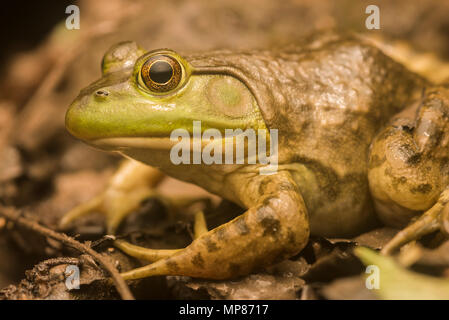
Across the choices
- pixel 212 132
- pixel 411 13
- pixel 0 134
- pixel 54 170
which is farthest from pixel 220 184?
pixel 411 13

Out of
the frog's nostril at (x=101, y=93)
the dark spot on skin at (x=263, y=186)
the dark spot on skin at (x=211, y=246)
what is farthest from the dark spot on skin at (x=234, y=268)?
the frog's nostril at (x=101, y=93)

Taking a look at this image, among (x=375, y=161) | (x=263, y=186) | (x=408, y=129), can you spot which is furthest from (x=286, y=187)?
(x=408, y=129)

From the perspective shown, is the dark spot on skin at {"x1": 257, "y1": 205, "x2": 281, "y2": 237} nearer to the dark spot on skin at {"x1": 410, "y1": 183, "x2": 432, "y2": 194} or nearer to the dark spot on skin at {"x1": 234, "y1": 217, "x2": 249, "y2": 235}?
the dark spot on skin at {"x1": 234, "y1": 217, "x2": 249, "y2": 235}

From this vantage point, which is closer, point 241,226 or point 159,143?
point 241,226

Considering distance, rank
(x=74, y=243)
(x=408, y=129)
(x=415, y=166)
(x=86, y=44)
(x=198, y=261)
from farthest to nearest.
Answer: (x=86, y=44) → (x=408, y=129) → (x=415, y=166) → (x=74, y=243) → (x=198, y=261)

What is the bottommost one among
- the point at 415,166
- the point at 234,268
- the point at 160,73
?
the point at 234,268

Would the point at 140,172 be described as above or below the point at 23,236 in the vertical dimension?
above

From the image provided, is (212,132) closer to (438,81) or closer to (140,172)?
(140,172)

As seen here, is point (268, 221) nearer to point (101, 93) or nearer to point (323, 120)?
point (323, 120)
